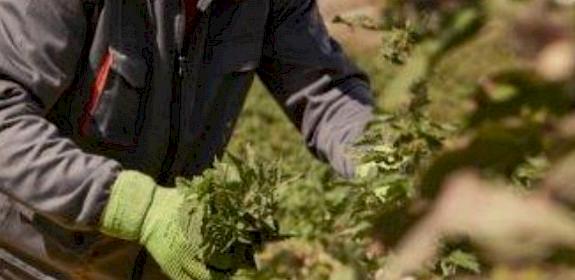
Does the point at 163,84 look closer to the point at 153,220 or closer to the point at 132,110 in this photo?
the point at 132,110

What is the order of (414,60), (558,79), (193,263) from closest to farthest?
(558,79), (414,60), (193,263)

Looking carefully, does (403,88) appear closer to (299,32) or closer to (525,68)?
(525,68)

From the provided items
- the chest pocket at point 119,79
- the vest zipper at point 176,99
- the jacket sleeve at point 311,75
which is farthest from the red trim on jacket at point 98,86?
the jacket sleeve at point 311,75

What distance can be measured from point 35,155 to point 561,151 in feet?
7.06

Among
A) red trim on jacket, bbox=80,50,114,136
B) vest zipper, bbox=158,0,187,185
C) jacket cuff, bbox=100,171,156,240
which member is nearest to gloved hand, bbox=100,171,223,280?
jacket cuff, bbox=100,171,156,240

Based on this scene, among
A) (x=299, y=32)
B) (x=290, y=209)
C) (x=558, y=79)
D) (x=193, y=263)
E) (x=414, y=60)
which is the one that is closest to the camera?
(x=558, y=79)

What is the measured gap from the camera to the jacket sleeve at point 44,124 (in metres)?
2.78

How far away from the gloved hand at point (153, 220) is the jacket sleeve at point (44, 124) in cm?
4

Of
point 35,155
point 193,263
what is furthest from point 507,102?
point 35,155

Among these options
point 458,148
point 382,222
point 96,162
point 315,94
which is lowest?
point 315,94

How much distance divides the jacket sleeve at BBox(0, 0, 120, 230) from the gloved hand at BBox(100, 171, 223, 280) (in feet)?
0.13

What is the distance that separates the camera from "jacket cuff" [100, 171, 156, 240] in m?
2.75

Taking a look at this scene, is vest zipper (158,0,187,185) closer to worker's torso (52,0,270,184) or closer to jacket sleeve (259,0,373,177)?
worker's torso (52,0,270,184)

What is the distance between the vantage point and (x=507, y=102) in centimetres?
81
